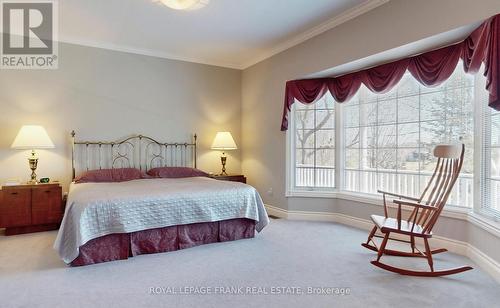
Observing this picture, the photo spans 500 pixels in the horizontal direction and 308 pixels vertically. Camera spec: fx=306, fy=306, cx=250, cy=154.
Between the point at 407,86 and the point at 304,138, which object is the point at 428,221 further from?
the point at 304,138

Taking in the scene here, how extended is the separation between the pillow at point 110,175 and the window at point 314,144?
2.44 m

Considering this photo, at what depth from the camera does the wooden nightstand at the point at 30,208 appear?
379 cm

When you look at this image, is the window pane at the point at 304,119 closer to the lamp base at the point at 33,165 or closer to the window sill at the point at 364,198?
the window sill at the point at 364,198

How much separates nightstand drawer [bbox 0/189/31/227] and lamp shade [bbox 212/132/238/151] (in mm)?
2719

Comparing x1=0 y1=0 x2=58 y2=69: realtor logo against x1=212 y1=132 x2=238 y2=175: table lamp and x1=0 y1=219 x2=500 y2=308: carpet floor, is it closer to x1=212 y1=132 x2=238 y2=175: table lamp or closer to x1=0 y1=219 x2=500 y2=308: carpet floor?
x1=0 y1=219 x2=500 y2=308: carpet floor

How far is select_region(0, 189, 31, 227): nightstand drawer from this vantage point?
3775mm

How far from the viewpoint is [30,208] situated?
3.91 m

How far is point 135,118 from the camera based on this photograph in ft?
16.3

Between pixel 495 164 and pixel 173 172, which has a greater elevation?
pixel 495 164

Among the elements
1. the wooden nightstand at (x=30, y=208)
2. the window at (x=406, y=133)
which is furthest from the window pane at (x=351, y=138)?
the wooden nightstand at (x=30, y=208)

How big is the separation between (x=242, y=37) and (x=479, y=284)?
155 inches

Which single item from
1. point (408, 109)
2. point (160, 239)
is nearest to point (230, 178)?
point (160, 239)

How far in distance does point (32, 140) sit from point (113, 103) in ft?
4.14

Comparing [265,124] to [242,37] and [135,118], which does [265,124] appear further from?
[135,118]
